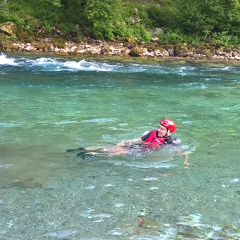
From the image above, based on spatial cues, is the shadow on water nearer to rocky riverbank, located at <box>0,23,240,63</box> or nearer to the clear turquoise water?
the clear turquoise water

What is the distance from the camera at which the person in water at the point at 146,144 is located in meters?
8.12

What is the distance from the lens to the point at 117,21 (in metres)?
32.8

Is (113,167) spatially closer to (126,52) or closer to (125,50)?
(126,52)

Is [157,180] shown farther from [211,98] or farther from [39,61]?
[39,61]

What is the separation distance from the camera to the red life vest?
838cm

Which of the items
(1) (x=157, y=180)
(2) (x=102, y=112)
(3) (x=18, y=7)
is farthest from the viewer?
(3) (x=18, y=7)

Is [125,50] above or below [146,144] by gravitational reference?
above

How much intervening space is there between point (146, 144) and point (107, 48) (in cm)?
2179

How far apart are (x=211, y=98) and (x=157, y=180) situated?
9142 mm

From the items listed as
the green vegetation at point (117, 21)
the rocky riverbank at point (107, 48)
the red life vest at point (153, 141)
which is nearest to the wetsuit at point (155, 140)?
the red life vest at point (153, 141)

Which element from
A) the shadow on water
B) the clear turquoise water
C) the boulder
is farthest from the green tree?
the shadow on water

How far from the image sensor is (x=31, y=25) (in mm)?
30828

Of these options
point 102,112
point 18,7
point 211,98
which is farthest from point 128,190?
point 18,7

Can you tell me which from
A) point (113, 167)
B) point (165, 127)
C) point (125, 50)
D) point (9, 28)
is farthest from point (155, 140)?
point (9, 28)
